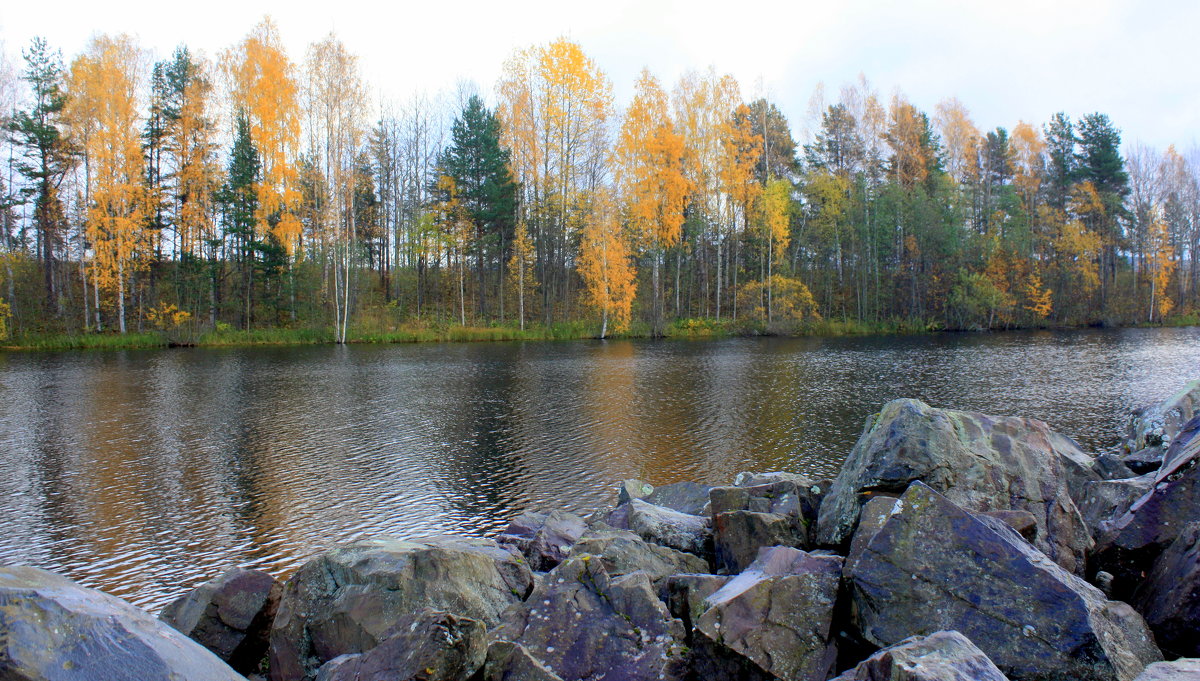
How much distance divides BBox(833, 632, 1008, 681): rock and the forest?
129ft

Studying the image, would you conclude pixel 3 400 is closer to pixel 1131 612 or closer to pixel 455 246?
pixel 1131 612

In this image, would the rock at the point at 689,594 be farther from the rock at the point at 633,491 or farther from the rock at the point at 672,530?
the rock at the point at 633,491

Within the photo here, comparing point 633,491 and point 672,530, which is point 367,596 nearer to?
point 672,530

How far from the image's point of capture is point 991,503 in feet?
19.8

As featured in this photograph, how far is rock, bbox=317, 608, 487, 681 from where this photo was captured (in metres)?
3.57

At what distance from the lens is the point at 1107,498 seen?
6574 mm

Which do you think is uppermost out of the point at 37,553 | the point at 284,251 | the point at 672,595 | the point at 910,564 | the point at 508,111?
the point at 508,111

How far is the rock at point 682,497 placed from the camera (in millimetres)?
8086

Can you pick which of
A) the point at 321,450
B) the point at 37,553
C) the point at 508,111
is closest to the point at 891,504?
the point at 37,553

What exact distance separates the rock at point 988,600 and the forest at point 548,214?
3862 centimetres

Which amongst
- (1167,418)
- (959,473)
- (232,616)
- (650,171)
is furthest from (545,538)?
(650,171)

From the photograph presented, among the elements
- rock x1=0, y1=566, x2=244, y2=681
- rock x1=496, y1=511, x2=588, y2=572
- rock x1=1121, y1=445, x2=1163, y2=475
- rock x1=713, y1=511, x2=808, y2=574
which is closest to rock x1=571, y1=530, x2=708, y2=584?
rock x1=713, y1=511, x2=808, y2=574

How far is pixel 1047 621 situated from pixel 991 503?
2376 millimetres

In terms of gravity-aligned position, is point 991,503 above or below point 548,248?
below
